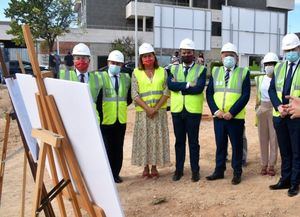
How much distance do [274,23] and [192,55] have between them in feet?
108

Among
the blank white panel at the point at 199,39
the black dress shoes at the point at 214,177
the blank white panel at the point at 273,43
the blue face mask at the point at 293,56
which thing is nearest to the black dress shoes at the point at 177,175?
the black dress shoes at the point at 214,177

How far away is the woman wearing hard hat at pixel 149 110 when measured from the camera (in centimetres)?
562

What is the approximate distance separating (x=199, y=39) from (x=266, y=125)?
29.0m

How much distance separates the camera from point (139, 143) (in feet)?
19.0

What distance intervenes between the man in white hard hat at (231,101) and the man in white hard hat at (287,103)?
48 centimetres

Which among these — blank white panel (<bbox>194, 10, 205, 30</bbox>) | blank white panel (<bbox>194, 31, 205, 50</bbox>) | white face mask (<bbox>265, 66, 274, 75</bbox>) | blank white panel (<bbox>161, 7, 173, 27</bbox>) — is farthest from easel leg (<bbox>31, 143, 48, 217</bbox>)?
blank white panel (<bbox>194, 10, 205, 30</bbox>)

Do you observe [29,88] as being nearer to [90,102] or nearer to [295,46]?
[90,102]

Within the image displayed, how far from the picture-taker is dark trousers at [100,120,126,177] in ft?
18.3

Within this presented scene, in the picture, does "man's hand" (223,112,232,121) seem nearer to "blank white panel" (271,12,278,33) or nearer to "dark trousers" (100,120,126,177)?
"dark trousers" (100,120,126,177)

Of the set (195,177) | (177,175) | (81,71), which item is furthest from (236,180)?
(81,71)

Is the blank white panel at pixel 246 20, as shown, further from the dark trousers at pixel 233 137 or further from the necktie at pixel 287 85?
the necktie at pixel 287 85

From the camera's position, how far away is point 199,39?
112 feet

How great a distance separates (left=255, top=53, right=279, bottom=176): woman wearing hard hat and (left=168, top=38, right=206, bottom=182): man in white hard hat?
3.06ft

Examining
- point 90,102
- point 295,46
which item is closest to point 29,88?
point 90,102
